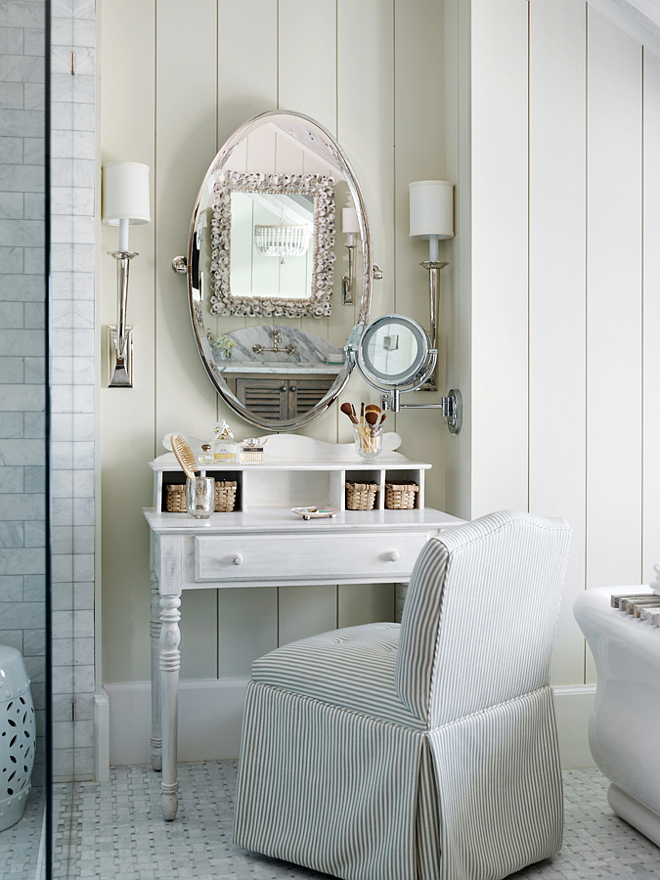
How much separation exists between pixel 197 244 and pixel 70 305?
416 mm

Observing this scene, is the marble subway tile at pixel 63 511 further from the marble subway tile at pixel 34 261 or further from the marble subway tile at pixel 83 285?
the marble subway tile at pixel 34 261

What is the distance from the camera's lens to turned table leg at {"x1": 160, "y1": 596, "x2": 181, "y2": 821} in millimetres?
2090

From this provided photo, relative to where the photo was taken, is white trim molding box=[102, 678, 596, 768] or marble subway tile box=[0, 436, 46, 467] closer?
marble subway tile box=[0, 436, 46, 467]

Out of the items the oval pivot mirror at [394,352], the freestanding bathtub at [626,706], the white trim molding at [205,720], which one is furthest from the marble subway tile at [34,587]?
the oval pivot mirror at [394,352]

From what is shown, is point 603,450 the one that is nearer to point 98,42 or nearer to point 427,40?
point 427,40

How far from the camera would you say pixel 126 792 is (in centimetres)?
229

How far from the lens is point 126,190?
92.7 inches

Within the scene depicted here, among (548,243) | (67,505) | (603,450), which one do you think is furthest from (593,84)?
(67,505)

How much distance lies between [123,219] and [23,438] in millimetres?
1435

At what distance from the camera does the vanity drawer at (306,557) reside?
6.91ft

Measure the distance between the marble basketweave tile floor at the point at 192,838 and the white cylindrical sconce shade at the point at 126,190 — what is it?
62.3 inches

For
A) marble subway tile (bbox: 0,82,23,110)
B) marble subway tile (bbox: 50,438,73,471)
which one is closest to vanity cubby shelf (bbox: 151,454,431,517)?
marble subway tile (bbox: 50,438,73,471)

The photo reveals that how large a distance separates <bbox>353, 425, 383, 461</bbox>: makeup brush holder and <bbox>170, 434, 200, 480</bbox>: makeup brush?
0.50m

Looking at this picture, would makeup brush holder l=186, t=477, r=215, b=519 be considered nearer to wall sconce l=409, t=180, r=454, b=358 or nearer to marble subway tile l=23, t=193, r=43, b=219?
wall sconce l=409, t=180, r=454, b=358
